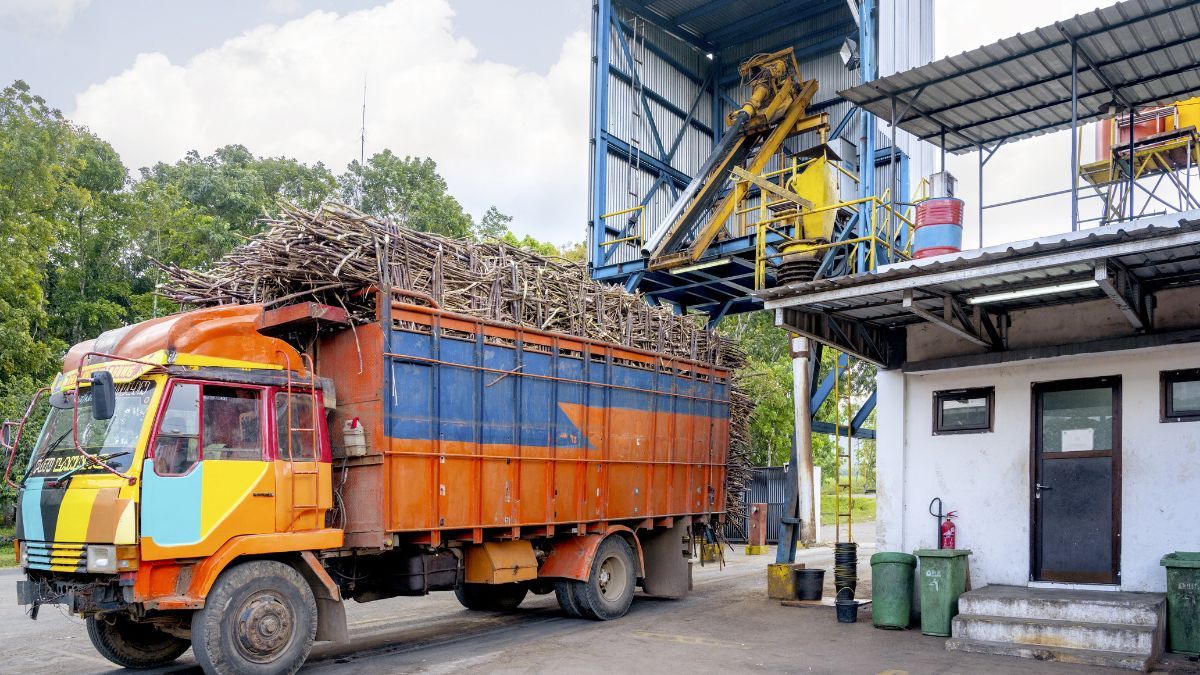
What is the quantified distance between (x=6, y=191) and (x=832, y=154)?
21.1m

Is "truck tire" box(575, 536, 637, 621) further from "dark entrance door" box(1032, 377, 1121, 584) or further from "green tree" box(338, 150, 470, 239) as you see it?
"green tree" box(338, 150, 470, 239)

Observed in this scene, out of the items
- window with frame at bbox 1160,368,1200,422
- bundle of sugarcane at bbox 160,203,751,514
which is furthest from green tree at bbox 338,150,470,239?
window with frame at bbox 1160,368,1200,422

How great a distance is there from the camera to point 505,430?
10359mm

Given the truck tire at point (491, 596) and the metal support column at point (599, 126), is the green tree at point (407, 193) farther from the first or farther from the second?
the truck tire at point (491, 596)

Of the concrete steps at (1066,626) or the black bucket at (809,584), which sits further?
the black bucket at (809,584)

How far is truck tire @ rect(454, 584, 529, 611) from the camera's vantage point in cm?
1223

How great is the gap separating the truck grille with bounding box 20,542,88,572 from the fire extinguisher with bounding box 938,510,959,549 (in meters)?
9.31

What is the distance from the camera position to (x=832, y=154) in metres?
17.0

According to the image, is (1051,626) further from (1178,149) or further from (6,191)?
(6,191)

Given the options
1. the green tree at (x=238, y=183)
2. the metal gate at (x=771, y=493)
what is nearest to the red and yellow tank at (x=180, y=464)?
the metal gate at (x=771, y=493)

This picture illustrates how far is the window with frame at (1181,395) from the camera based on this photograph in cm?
970

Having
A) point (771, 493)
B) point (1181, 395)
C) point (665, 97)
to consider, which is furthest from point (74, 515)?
point (771, 493)

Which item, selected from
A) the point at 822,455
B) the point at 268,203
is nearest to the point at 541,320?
the point at 268,203

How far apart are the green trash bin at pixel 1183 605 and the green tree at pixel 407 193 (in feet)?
92.9
